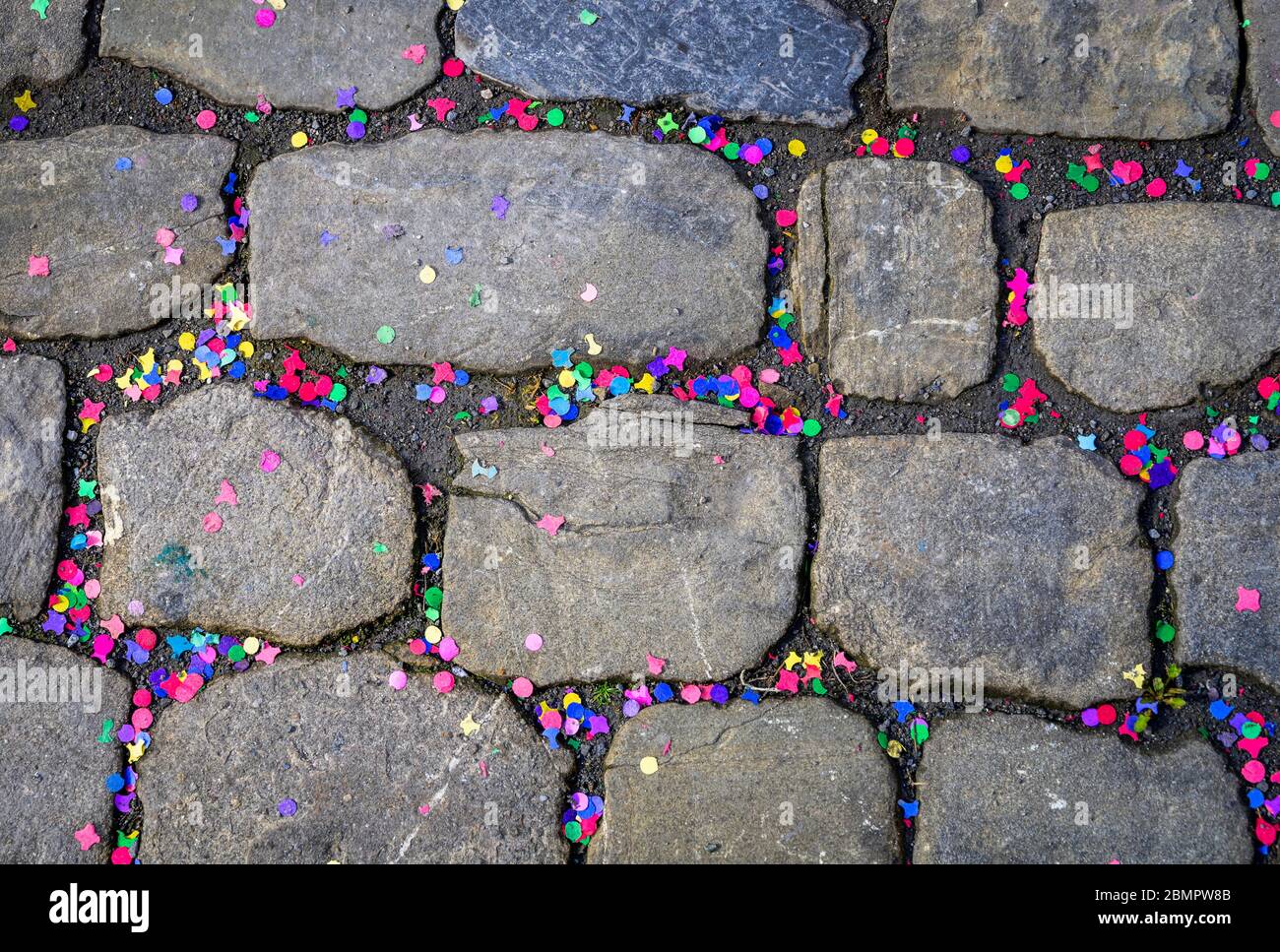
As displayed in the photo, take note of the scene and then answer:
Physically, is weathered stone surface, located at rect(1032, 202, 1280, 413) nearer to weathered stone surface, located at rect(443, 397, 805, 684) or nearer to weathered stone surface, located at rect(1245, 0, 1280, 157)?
weathered stone surface, located at rect(1245, 0, 1280, 157)

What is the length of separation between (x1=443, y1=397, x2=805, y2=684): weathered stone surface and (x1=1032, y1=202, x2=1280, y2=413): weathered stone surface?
730 millimetres

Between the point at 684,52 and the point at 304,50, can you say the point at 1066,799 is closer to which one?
the point at 684,52

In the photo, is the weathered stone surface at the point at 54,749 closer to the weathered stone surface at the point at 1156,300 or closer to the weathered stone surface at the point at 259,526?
the weathered stone surface at the point at 259,526

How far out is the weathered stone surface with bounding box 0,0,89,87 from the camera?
8.29 ft

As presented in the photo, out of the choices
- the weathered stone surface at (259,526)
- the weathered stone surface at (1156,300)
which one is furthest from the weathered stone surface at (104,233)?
the weathered stone surface at (1156,300)

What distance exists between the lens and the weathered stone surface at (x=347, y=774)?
90.4 inches

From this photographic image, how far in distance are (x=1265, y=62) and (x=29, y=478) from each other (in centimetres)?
312

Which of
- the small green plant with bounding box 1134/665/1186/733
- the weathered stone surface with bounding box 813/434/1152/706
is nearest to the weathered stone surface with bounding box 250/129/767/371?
the weathered stone surface with bounding box 813/434/1152/706

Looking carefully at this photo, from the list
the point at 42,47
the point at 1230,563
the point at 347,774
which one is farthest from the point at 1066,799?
the point at 42,47

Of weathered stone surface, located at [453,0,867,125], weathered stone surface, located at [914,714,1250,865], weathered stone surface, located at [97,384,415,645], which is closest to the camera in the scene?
weathered stone surface, located at [914,714,1250,865]

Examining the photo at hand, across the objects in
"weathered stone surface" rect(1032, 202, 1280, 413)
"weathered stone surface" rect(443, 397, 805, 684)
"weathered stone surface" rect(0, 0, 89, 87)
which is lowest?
"weathered stone surface" rect(443, 397, 805, 684)

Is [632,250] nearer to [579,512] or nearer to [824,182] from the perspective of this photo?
[824,182]

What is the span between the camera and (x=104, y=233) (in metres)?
2.47

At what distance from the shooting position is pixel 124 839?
Answer: 235 cm
